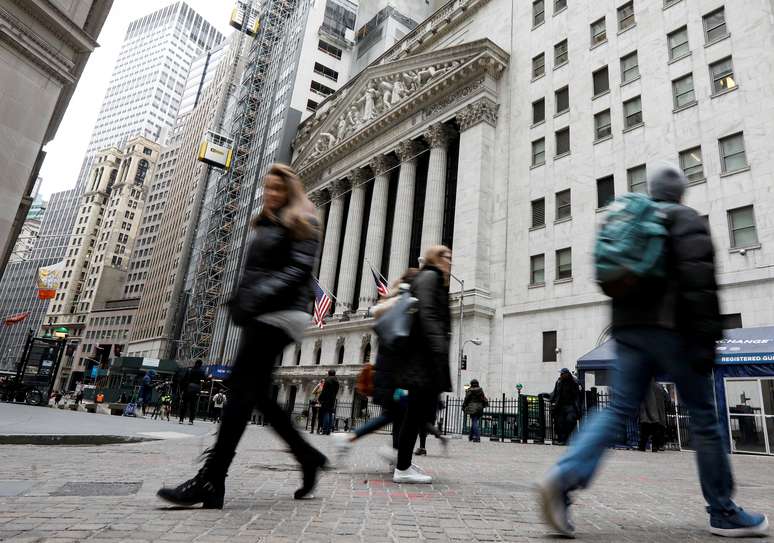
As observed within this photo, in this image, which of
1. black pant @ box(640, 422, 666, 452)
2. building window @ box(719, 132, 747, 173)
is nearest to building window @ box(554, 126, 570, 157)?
building window @ box(719, 132, 747, 173)

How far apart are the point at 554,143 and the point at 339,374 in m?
21.6

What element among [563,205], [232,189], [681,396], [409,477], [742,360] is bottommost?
[409,477]

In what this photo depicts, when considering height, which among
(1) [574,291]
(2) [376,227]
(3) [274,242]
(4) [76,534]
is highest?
(2) [376,227]

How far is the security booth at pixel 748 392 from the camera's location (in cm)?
1535

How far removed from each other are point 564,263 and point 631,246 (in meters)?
25.6

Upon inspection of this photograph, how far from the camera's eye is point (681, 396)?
129 inches

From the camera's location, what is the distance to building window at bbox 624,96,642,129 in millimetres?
26266

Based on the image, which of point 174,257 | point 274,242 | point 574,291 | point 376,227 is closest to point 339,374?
point 376,227

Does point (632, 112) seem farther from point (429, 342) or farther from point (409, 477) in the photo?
point (409, 477)

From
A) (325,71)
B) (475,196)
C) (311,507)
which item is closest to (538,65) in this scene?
(475,196)

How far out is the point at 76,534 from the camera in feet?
8.10

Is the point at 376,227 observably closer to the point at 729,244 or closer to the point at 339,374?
the point at 339,374

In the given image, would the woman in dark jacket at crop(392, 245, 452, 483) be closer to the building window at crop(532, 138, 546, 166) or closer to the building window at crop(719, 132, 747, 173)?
the building window at crop(719, 132, 747, 173)

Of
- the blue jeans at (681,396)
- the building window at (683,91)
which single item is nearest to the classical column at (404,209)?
the building window at (683,91)
